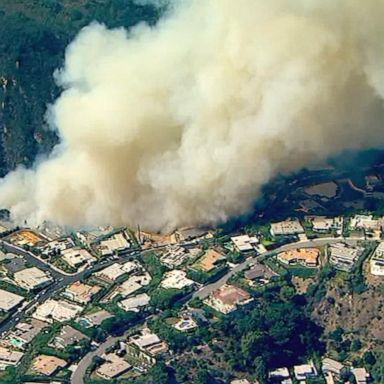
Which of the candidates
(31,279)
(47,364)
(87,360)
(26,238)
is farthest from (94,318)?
(26,238)

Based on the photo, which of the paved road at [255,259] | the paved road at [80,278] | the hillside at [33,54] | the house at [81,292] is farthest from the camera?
the hillside at [33,54]


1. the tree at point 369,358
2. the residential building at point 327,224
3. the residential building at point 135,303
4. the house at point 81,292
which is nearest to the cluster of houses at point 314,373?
the tree at point 369,358

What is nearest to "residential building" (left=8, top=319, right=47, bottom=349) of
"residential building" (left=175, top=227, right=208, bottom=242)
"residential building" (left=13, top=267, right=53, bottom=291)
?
"residential building" (left=13, top=267, right=53, bottom=291)

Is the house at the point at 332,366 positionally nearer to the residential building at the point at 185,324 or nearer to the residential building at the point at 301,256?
the residential building at the point at 185,324

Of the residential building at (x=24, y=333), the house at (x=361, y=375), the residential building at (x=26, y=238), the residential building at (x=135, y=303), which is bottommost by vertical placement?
the house at (x=361, y=375)

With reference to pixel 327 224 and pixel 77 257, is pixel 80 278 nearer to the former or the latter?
pixel 77 257

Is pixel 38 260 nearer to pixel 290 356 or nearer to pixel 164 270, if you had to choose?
pixel 164 270

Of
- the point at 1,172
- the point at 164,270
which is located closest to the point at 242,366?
the point at 164,270
